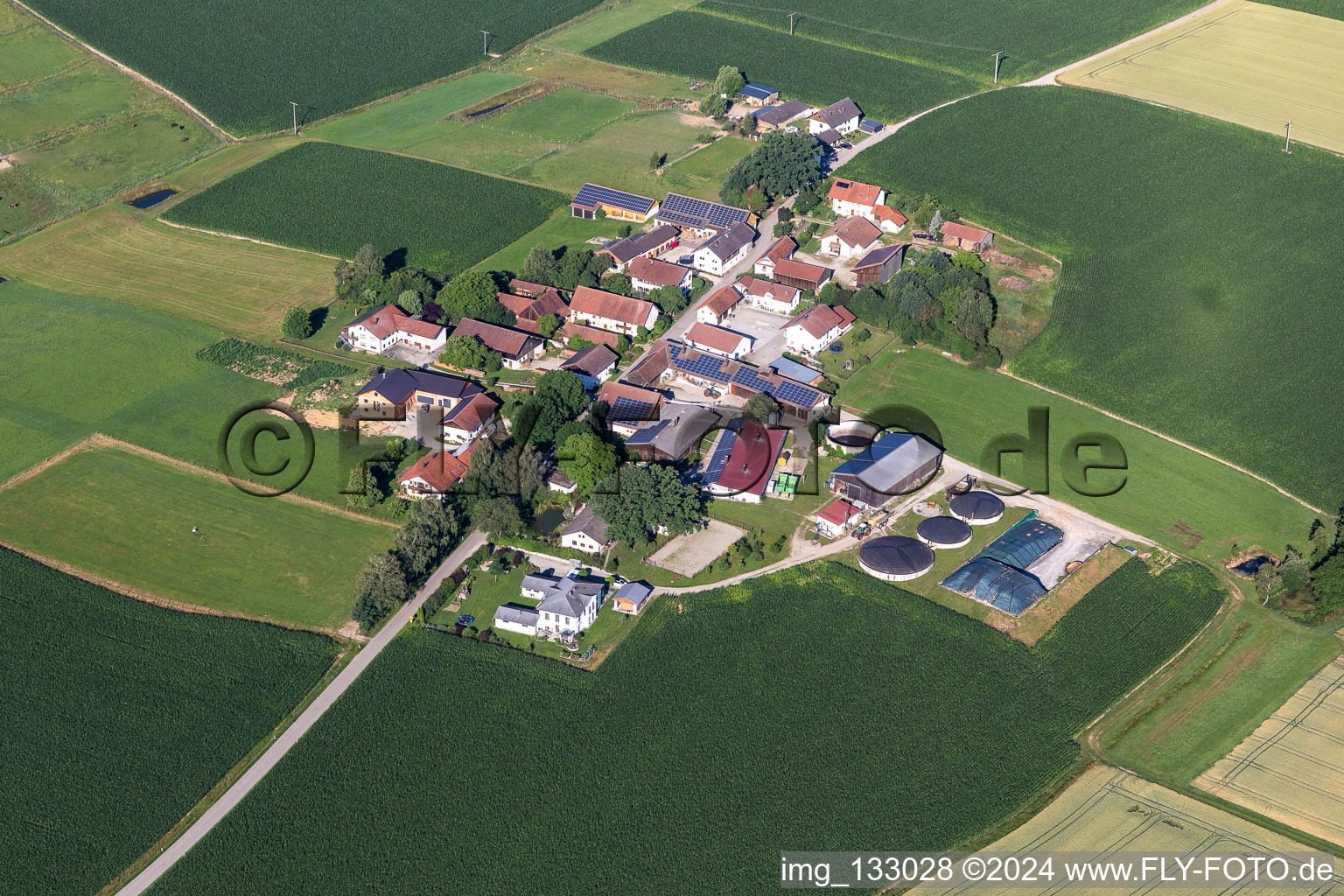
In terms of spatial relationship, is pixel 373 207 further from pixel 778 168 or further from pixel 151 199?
pixel 778 168

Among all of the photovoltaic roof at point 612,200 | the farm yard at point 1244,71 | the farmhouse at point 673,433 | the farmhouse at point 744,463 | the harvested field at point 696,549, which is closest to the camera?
the harvested field at point 696,549

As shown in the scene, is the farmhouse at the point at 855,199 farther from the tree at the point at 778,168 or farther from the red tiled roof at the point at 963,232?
the red tiled roof at the point at 963,232

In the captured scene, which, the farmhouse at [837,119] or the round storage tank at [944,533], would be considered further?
the farmhouse at [837,119]

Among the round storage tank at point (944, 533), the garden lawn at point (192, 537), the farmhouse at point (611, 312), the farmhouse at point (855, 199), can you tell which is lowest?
the garden lawn at point (192, 537)

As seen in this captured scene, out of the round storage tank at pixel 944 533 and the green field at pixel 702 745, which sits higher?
the round storage tank at pixel 944 533

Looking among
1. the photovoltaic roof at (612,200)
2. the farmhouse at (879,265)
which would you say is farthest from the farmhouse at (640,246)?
the farmhouse at (879,265)

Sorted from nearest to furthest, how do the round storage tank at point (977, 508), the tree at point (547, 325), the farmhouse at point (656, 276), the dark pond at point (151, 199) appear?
the round storage tank at point (977, 508)
the tree at point (547, 325)
the farmhouse at point (656, 276)
the dark pond at point (151, 199)

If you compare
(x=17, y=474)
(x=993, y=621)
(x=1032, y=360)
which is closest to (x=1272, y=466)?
(x=1032, y=360)

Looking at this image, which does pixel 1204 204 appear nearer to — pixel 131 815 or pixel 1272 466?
pixel 1272 466
